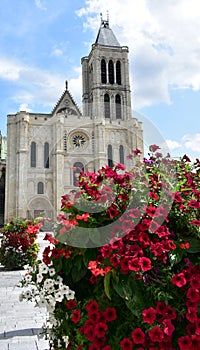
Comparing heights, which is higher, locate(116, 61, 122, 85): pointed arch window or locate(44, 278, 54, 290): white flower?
locate(116, 61, 122, 85): pointed arch window

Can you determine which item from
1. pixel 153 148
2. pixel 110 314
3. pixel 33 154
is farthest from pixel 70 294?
pixel 33 154

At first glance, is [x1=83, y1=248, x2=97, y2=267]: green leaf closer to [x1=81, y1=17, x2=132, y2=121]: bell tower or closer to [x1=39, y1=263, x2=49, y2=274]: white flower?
[x1=39, y1=263, x2=49, y2=274]: white flower

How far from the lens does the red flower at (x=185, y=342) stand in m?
1.70

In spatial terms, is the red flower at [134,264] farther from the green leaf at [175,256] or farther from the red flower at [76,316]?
the red flower at [76,316]

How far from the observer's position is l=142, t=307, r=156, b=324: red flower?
175 cm

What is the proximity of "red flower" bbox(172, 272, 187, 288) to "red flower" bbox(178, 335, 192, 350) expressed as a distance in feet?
0.87

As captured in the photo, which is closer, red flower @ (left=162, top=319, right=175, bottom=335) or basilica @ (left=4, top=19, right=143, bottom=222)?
red flower @ (left=162, top=319, right=175, bottom=335)

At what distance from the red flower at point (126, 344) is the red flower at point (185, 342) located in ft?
0.87

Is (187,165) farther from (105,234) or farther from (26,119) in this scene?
(26,119)

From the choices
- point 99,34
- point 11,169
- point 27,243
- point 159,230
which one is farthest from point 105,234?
point 99,34

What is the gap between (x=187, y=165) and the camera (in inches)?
108

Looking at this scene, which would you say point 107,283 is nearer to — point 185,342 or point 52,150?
point 185,342

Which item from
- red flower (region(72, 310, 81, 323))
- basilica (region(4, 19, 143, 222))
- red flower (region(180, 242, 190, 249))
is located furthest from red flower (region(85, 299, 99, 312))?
basilica (region(4, 19, 143, 222))

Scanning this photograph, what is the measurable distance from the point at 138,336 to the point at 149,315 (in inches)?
5.1
